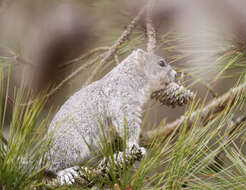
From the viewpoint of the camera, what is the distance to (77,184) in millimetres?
607

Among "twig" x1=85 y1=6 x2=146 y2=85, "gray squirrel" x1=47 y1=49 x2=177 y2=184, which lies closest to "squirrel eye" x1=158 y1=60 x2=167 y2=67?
"gray squirrel" x1=47 y1=49 x2=177 y2=184

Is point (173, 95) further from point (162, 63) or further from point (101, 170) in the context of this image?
point (101, 170)

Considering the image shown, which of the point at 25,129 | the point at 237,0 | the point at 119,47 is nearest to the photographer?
the point at 25,129

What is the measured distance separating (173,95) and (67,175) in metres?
0.30

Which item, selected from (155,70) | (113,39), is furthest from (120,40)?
(155,70)

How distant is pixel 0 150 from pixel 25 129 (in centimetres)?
6

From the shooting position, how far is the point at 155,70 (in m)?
0.75

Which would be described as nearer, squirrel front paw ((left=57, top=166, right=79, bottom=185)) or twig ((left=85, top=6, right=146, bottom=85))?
squirrel front paw ((left=57, top=166, right=79, bottom=185))

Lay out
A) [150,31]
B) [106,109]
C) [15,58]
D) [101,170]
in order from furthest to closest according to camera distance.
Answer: [15,58], [150,31], [106,109], [101,170]

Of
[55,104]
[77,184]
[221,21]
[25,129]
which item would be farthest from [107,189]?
[221,21]

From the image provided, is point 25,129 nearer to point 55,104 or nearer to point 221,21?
point 55,104

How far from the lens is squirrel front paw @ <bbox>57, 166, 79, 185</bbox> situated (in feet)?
2.00

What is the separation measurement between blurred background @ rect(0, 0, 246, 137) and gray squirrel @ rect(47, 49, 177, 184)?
6cm

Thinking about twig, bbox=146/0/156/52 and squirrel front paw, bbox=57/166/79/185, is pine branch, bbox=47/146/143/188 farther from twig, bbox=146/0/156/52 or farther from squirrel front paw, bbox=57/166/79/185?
twig, bbox=146/0/156/52
